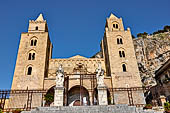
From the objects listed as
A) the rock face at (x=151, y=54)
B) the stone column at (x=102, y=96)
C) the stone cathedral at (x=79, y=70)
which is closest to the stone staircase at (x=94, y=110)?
the stone column at (x=102, y=96)

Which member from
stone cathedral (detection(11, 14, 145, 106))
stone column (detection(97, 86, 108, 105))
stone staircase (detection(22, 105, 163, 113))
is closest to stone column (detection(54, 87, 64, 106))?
stone cathedral (detection(11, 14, 145, 106))

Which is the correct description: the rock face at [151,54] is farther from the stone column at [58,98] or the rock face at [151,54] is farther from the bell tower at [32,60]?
the stone column at [58,98]

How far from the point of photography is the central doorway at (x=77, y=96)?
24281 mm

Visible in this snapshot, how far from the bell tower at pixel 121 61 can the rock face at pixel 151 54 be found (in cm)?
1180

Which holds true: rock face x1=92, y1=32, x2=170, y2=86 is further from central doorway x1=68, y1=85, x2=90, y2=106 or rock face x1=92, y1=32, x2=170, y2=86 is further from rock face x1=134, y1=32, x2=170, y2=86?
central doorway x1=68, y1=85, x2=90, y2=106

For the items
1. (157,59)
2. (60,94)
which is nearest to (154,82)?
(157,59)

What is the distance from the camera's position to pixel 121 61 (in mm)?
27000

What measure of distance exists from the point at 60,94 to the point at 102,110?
5.81m

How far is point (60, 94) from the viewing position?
17.1m

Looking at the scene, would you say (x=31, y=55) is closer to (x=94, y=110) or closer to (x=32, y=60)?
(x=32, y=60)

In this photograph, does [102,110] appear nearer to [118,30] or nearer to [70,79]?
[70,79]

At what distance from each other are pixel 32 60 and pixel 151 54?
29.1 metres

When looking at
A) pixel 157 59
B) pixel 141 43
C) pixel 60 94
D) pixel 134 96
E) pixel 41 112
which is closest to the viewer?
pixel 41 112

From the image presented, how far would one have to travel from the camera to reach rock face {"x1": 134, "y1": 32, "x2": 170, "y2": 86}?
122ft
